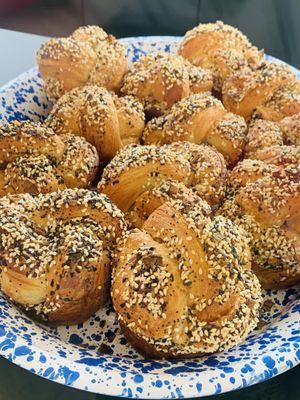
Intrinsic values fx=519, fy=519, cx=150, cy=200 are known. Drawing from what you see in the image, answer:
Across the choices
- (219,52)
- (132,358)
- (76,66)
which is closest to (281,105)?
(219,52)

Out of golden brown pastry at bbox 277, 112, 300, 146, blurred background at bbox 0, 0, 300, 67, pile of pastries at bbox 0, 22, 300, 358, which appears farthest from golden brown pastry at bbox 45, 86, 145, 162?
blurred background at bbox 0, 0, 300, 67

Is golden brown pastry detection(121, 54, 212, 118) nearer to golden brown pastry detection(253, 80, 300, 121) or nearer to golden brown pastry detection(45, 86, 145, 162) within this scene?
golden brown pastry detection(45, 86, 145, 162)

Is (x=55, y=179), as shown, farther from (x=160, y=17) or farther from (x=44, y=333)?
(x=160, y=17)

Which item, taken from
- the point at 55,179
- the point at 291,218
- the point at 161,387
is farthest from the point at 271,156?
the point at 161,387

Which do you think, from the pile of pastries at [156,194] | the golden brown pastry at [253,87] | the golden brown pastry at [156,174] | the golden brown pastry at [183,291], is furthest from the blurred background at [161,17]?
the golden brown pastry at [183,291]

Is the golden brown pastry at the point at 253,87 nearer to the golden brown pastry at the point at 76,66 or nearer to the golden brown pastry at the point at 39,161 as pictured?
the golden brown pastry at the point at 76,66

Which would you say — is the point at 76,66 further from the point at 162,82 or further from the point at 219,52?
the point at 219,52

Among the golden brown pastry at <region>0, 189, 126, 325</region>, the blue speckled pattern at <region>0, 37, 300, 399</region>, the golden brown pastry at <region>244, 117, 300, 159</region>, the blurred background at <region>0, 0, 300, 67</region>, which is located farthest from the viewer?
the blurred background at <region>0, 0, 300, 67</region>
